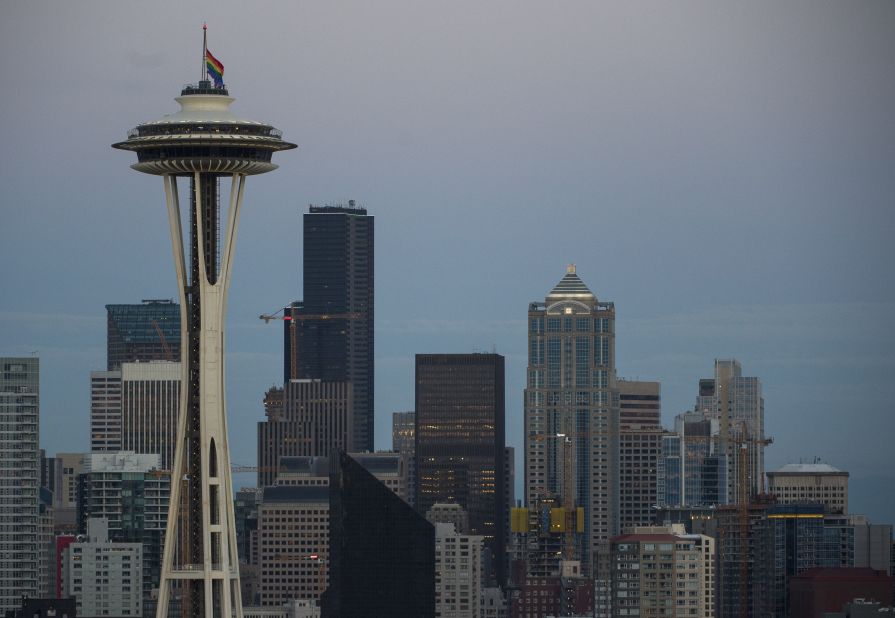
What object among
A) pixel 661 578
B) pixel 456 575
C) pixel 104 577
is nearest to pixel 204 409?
pixel 661 578

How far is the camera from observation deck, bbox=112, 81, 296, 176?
85750mm

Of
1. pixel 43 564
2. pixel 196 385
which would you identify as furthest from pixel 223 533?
pixel 43 564

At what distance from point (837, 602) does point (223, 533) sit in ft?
263

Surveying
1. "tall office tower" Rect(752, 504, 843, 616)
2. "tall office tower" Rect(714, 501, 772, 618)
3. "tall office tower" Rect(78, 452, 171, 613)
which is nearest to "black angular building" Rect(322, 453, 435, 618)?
"tall office tower" Rect(78, 452, 171, 613)

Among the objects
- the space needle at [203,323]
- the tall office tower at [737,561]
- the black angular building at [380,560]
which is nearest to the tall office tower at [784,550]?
the tall office tower at [737,561]

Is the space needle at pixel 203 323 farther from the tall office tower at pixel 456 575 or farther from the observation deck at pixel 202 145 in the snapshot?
the tall office tower at pixel 456 575

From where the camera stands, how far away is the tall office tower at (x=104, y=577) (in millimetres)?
158250

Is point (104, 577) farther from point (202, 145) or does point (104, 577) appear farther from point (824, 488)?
point (202, 145)

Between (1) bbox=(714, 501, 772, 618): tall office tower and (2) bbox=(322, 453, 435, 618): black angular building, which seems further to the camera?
(1) bbox=(714, 501, 772, 618): tall office tower

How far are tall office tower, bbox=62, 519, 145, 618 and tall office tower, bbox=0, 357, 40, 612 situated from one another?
257 centimetres

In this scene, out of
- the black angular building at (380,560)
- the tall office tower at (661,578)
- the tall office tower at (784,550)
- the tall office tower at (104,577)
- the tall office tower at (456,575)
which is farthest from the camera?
the tall office tower at (456,575)

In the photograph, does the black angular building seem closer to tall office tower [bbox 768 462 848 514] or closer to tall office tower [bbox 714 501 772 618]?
tall office tower [bbox 714 501 772 618]

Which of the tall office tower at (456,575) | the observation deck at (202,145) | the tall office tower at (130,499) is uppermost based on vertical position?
the observation deck at (202,145)

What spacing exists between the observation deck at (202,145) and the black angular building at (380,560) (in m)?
77.4
